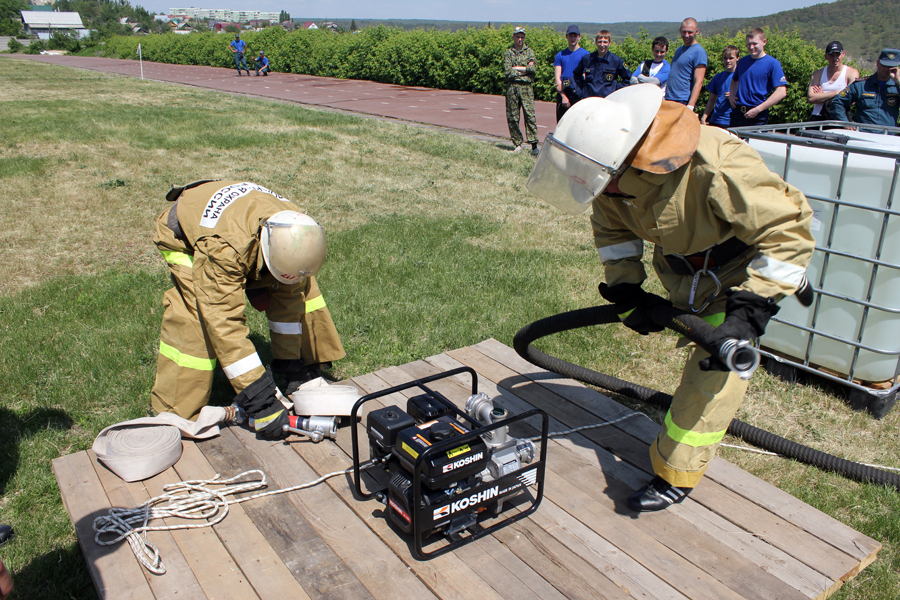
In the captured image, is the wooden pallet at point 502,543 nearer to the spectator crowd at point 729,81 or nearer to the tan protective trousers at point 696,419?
the tan protective trousers at point 696,419

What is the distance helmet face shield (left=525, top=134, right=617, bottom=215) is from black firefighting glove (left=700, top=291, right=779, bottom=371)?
2.19 ft

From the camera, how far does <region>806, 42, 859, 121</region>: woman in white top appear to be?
7.29 meters

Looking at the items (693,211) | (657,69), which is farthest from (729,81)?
(693,211)

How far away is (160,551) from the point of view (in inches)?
101

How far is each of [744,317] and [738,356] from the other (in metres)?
A: 0.23

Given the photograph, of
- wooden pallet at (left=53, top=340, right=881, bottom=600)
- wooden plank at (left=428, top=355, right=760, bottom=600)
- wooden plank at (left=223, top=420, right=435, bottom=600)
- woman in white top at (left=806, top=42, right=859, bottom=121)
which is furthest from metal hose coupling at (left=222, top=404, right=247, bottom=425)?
woman in white top at (left=806, top=42, right=859, bottom=121)

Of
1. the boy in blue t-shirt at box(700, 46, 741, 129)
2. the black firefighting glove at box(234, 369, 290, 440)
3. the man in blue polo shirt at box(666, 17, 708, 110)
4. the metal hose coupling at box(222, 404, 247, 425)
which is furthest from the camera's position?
the man in blue polo shirt at box(666, 17, 708, 110)

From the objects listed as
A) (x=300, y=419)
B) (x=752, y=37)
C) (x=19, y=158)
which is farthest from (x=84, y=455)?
(x=19, y=158)

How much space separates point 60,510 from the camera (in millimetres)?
3207

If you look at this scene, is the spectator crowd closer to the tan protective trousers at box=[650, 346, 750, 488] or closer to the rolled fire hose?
the tan protective trousers at box=[650, 346, 750, 488]

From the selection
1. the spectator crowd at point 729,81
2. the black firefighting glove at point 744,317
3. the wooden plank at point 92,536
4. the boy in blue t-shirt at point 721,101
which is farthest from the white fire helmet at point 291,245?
the boy in blue t-shirt at point 721,101

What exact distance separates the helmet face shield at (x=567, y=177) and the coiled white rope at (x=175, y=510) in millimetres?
1465

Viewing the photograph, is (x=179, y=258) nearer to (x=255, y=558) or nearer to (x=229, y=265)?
(x=229, y=265)

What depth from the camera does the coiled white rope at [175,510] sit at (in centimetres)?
257
